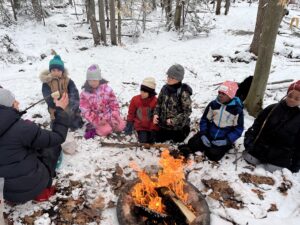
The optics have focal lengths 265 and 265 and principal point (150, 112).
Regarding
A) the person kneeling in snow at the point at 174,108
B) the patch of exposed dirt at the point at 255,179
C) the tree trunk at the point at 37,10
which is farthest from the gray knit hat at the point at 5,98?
the tree trunk at the point at 37,10

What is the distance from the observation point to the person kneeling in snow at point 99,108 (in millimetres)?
5672

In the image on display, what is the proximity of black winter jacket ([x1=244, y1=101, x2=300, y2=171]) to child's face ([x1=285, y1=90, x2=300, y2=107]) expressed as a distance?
0.40 ft

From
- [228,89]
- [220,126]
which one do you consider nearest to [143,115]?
[220,126]

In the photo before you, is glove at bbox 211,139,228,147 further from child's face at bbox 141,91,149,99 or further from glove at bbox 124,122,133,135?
glove at bbox 124,122,133,135

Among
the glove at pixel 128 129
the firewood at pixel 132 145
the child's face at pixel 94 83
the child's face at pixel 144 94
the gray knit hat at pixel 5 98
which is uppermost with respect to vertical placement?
the gray knit hat at pixel 5 98

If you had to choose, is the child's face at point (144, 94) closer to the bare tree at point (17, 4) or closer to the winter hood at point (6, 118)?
the winter hood at point (6, 118)

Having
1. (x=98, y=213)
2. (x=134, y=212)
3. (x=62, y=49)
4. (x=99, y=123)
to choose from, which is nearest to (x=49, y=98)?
(x=99, y=123)

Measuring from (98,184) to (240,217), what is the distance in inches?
89.2

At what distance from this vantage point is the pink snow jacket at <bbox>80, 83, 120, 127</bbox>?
5676mm

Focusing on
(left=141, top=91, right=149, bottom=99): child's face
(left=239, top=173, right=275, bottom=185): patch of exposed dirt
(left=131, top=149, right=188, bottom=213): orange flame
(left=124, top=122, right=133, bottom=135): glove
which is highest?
(left=141, top=91, right=149, bottom=99): child's face

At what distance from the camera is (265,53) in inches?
211

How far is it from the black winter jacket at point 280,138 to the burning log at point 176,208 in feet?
6.32

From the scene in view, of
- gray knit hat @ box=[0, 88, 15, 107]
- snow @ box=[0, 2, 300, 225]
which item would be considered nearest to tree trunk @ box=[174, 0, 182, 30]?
snow @ box=[0, 2, 300, 225]

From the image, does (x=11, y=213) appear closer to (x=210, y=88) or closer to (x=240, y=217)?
(x=240, y=217)
